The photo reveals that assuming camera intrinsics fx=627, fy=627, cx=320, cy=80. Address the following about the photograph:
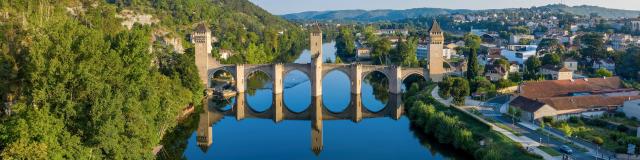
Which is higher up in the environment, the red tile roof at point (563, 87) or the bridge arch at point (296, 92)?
the red tile roof at point (563, 87)

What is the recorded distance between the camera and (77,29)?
20.4 metres

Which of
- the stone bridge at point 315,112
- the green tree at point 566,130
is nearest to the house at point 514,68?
the stone bridge at point 315,112

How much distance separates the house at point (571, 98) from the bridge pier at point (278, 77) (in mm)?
14283

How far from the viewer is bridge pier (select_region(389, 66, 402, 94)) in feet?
123

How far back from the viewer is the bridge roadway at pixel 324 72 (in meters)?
37.7

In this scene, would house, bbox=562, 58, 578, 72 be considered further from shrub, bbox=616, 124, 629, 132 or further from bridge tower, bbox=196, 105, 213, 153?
bridge tower, bbox=196, 105, 213, 153

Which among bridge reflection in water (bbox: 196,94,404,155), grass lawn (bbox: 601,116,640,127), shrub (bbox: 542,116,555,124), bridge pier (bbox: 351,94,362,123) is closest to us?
grass lawn (bbox: 601,116,640,127)

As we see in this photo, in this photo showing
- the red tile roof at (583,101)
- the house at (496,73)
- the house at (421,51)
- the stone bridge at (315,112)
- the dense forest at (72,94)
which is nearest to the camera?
the dense forest at (72,94)

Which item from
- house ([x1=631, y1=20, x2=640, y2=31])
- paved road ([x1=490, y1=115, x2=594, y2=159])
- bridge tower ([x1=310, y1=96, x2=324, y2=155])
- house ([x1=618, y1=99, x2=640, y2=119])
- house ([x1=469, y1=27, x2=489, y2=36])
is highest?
house ([x1=631, y1=20, x2=640, y2=31])

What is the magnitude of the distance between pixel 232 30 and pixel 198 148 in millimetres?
42817

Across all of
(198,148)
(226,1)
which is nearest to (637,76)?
(198,148)

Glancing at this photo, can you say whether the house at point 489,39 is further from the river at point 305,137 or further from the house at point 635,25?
the river at point 305,137

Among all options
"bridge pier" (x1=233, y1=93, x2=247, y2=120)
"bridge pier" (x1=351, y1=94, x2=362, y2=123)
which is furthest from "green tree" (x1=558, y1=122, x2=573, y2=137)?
"bridge pier" (x1=233, y1=93, x2=247, y2=120)

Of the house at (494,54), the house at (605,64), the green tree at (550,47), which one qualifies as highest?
the green tree at (550,47)
